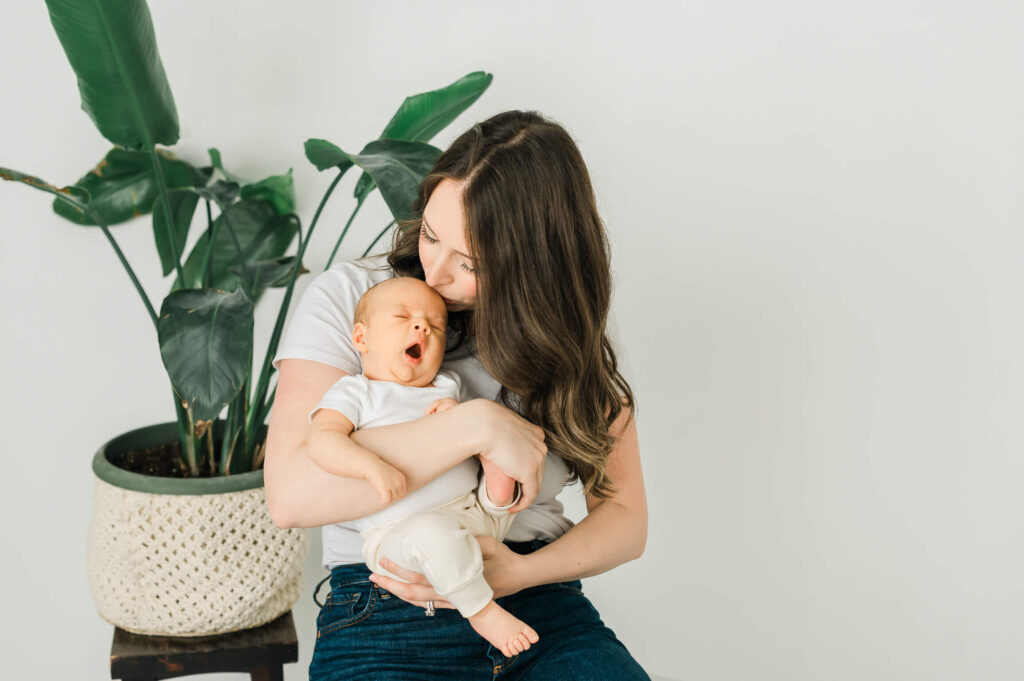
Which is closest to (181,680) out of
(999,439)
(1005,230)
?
(999,439)

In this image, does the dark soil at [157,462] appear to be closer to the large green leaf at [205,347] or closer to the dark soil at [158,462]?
the dark soil at [158,462]

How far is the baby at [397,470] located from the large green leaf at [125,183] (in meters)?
0.92

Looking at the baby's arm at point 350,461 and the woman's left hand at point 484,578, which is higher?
the baby's arm at point 350,461

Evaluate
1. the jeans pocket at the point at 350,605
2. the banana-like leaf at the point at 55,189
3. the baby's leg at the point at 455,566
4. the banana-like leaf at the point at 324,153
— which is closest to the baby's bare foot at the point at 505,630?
the baby's leg at the point at 455,566

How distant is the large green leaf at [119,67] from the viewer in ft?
4.72

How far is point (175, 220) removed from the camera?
6.09ft

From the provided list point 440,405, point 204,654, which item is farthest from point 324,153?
point 204,654

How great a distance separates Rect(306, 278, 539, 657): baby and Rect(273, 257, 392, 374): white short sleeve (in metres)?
0.06

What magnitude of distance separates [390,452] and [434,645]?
323 millimetres

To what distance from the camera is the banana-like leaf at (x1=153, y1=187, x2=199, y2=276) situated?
5.89ft

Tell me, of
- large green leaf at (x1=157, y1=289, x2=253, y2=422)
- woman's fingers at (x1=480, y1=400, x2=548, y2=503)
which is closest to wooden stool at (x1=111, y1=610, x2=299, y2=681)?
large green leaf at (x1=157, y1=289, x2=253, y2=422)

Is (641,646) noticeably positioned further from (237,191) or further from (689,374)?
(237,191)

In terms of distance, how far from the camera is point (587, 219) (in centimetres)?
126

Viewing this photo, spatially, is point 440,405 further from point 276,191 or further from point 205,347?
point 276,191
